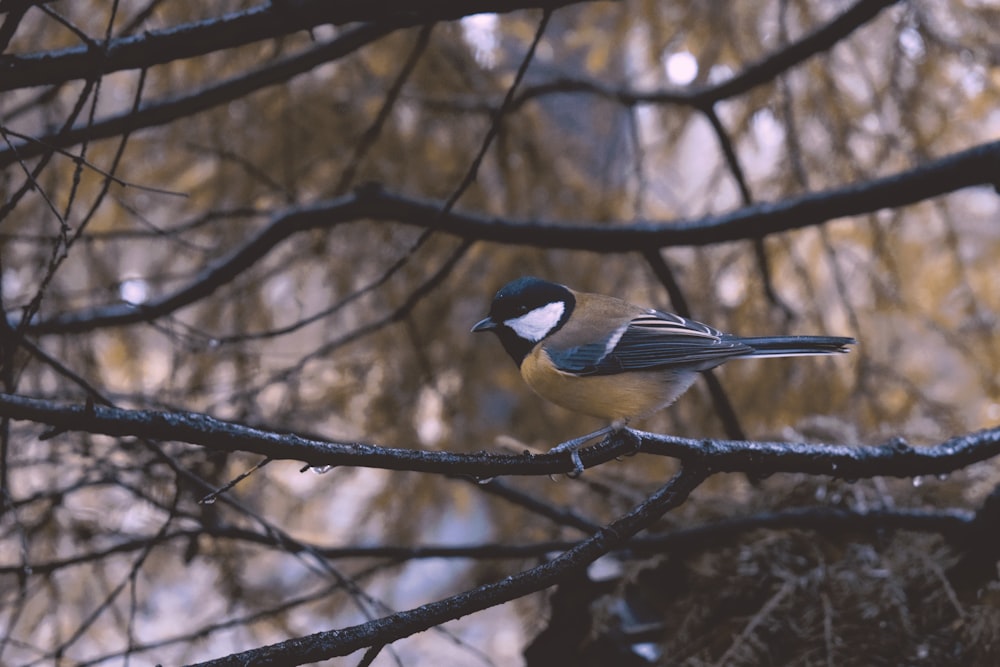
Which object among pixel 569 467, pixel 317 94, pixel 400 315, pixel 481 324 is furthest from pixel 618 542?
pixel 317 94

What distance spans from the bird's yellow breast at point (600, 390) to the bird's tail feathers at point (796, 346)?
6.8 inches

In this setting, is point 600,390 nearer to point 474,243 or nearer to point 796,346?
point 796,346

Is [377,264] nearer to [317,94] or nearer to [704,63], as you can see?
[317,94]

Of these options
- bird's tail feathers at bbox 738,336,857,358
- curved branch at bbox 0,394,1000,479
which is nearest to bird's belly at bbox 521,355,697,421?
bird's tail feathers at bbox 738,336,857,358

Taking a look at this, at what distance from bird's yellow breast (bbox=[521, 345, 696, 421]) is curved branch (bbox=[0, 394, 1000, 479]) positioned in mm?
291

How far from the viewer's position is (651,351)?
1635mm

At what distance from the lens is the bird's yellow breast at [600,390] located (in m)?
1.51

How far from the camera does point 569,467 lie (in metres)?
1.09

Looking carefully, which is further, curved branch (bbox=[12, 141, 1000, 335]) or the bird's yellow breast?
curved branch (bbox=[12, 141, 1000, 335])

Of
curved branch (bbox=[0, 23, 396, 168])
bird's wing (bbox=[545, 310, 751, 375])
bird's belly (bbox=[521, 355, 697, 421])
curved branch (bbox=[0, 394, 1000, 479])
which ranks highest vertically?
curved branch (bbox=[0, 23, 396, 168])

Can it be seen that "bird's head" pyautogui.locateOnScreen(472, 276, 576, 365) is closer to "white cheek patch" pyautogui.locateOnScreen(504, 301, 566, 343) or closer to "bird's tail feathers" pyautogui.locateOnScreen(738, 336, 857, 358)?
"white cheek patch" pyautogui.locateOnScreen(504, 301, 566, 343)

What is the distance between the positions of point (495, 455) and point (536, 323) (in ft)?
Answer: 2.21

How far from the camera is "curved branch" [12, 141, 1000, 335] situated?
1797 millimetres

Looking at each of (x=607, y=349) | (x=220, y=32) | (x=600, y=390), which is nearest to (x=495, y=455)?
(x=600, y=390)
